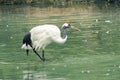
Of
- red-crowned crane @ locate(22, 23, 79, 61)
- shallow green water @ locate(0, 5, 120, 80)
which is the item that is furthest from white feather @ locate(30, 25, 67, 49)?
shallow green water @ locate(0, 5, 120, 80)

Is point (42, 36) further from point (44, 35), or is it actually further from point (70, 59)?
point (70, 59)

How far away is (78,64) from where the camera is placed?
1608 cm

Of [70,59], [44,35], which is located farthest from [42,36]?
[70,59]

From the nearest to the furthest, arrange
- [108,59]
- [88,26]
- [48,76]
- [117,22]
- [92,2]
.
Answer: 1. [48,76]
2. [108,59]
3. [88,26]
4. [117,22]
5. [92,2]

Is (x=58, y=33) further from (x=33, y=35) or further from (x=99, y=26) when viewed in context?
(x=99, y=26)

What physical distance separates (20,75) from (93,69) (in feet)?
7.11

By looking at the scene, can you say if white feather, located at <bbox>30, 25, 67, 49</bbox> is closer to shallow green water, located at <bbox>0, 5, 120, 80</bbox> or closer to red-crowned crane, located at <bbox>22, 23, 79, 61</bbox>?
red-crowned crane, located at <bbox>22, 23, 79, 61</bbox>

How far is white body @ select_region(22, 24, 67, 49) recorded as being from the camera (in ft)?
58.4

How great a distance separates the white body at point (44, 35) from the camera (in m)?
17.8

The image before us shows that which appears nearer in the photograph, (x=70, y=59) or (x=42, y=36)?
(x=70, y=59)

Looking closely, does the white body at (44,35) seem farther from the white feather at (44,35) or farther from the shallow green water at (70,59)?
the shallow green water at (70,59)

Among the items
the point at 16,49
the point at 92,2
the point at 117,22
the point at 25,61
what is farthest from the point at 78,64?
the point at 92,2

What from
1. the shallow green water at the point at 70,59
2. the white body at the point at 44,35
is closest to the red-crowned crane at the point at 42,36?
the white body at the point at 44,35

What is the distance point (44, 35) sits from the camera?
18000 mm
